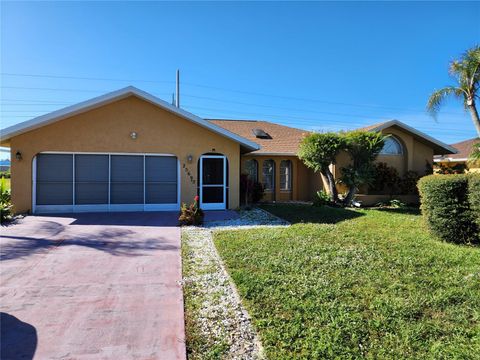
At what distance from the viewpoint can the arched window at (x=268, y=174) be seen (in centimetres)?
1783

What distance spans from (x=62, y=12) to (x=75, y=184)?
6198mm

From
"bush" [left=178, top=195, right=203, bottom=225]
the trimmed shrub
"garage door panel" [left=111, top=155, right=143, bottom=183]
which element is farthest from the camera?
"garage door panel" [left=111, top=155, right=143, bottom=183]

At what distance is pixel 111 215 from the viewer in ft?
39.3

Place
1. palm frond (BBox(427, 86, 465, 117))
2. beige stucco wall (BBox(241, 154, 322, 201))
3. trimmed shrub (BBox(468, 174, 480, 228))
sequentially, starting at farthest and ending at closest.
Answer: beige stucco wall (BBox(241, 154, 322, 201))
palm frond (BBox(427, 86, 465, 117))
trimmed shrub (BBox(468, 174, 480, 228))

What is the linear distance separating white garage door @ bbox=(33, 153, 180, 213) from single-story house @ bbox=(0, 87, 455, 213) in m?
0.03

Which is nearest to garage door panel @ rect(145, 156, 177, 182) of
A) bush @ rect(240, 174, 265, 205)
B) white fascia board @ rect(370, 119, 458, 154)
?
bush @ rect(240, 174, 265, 205)

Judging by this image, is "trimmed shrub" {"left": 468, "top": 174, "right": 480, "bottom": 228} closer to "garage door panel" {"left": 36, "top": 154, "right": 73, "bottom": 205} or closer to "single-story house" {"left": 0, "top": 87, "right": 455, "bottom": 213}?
"single-story house" {"left": 0, "top": 87, "right": 455, "bottom": 213}

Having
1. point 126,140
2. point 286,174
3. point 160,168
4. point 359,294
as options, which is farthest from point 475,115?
point 126,140

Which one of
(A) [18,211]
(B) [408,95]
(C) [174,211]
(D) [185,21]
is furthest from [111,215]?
(B) [408,95]

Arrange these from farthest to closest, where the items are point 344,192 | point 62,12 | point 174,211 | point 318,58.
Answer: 1. point 318,58
2. point 344,192
3. point 174,211
4. point 62,12

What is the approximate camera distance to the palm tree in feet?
44.2

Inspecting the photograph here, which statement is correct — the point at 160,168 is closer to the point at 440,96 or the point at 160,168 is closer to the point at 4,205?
the point at 4,205

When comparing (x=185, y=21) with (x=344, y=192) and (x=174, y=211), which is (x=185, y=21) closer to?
(x=174, y=211)

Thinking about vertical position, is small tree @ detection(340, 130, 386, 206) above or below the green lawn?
above
